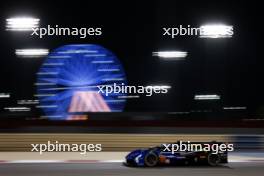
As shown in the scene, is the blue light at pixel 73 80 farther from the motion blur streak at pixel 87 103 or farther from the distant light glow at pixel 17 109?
the distant light glow at pixel 17 109

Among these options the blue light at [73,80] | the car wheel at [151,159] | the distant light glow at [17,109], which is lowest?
the car wheel at [151,159]

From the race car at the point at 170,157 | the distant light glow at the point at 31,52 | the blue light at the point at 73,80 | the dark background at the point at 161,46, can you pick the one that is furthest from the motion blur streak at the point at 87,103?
the race car at the point at 170,157

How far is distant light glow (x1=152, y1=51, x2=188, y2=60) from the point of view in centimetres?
1773

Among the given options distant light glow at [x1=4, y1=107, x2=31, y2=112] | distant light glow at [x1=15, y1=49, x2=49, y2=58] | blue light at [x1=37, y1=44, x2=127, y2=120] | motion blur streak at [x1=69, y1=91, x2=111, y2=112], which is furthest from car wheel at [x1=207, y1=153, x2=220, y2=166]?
distant light glow at [x1=15, y1=49, x2=49, y2=58]

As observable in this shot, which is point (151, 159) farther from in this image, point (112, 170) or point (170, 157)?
point (112, 170)

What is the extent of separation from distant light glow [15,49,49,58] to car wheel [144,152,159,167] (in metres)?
9.29

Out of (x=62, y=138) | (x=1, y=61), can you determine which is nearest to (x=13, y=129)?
(x=62, y=138)

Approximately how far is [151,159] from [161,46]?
894cm

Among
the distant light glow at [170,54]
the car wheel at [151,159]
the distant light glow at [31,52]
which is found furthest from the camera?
the distant light glow at [170,54]

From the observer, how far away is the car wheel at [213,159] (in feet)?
31.3

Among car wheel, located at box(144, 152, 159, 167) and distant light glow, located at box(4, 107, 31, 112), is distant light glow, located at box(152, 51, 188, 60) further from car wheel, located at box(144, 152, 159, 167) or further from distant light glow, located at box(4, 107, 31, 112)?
car wheel, located at box(144, 152, 159, 167)

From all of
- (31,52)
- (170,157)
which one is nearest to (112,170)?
(170,157)

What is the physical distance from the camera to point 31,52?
59.7 ft

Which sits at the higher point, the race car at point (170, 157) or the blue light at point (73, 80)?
the blue light at point (73, 80)
